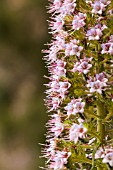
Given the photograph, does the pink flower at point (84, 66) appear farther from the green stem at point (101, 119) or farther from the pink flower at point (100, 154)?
the pink flower at point (100, 154)

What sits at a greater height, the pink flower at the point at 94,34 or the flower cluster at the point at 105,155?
the pink flower at the point at 94,34

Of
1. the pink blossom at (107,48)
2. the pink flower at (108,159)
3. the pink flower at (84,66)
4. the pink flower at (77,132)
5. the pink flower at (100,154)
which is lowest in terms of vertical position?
the pink flower at (108,159)

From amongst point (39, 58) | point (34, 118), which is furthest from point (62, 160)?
point (39, 58)

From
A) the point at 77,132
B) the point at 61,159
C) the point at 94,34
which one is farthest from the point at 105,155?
the point at 94,34

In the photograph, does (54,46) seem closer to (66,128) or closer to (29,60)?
(66,128)


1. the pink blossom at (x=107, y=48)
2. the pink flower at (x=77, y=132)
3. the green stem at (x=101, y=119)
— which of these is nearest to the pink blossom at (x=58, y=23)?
the pink blossom at (x=107, y=48)

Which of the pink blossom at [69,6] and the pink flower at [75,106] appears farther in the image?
the pink blossom at [69,6]

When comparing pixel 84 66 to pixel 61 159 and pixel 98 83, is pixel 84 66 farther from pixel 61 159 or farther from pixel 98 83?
pixel 61 159

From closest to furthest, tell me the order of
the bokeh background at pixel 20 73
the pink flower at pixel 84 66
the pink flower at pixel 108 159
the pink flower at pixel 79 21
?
the pink flower at pixel 108 159 < the pink flower at pixel 84 66 < the pink flower at pixel 79 21 < the bokeh background at pixel 20 73
